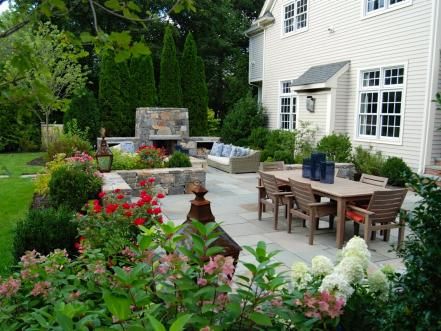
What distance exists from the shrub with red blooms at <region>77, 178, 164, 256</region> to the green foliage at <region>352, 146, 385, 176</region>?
→ 759 cm

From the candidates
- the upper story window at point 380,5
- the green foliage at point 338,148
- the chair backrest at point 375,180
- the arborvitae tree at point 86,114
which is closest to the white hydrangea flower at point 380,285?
the chair backrest at point 375,180

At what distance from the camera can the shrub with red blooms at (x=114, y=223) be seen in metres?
3.62

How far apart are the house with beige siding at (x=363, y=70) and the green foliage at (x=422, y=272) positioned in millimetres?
8618

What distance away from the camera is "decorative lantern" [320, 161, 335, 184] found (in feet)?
20.0

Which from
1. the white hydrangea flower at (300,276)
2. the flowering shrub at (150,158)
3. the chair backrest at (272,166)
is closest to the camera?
the white hydrangea flower at (300,276)

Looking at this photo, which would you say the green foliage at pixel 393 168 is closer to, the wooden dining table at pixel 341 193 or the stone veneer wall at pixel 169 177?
the wooden dining table at pixel 341 193

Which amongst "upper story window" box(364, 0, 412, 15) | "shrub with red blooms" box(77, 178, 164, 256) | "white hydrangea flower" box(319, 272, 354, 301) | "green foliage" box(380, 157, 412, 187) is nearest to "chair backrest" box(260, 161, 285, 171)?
"green foliage" box(380, 157, 412, 187)

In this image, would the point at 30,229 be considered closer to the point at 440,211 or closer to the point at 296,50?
the point at 440,211

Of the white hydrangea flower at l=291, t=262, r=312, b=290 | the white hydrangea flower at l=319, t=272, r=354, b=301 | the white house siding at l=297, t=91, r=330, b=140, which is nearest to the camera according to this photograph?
the white hydrangea flower at l=319, t=272, r=354, b=301

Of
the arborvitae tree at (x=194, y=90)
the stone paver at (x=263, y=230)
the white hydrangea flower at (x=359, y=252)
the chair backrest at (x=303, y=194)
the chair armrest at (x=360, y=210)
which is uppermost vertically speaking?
the arborvitae tree at (x=194, y=90)

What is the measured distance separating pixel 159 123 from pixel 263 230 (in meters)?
10.8

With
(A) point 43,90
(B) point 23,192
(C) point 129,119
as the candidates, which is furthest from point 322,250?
(C) point 129,119

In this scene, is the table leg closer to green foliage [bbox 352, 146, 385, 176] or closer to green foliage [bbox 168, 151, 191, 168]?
green foliage [bbox 168, 151, 191, 168]

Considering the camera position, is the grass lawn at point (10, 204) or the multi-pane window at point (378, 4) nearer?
the grass lawn at point (10, 204)
